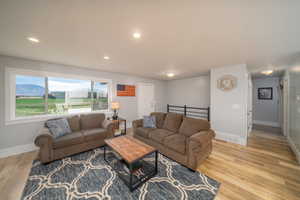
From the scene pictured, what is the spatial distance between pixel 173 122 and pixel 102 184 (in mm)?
2130

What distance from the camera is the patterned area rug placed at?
1573 mm

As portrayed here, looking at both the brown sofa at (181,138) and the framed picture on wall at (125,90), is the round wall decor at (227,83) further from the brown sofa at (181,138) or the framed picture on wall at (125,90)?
the framed picture on wall at (125,90)

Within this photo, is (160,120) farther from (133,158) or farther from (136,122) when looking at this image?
(133,158)

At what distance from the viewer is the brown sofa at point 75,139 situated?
7.36 ft

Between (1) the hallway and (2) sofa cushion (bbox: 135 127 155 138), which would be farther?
(2) sofa cushion (bbox: 135 127 155 138)

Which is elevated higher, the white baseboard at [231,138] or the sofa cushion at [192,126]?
the sofa cushion at [192,126]

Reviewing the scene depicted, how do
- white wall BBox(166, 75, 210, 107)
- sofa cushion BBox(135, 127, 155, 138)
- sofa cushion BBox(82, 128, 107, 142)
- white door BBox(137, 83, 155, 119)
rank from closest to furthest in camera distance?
sofa cushion BBox(82, 128, 107, 142) < sofa cushion BBox(135, 127, 155, 138) < white wall BBox(166, 75, 210, 107) < white door BBox(137, 83, 155, 119)

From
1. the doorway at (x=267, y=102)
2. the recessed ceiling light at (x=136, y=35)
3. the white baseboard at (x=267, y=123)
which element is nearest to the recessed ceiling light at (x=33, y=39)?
the recessed ceiling light at (x=136, y=35)

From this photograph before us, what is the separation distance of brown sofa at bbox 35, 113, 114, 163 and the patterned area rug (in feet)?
0.80

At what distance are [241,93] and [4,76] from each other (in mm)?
6327

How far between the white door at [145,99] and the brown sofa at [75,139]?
2.12m

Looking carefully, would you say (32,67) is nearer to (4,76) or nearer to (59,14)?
(4,76)

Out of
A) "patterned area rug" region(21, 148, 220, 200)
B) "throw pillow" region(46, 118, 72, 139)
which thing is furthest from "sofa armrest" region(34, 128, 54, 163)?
"throw pillow" region(46, 118, 72, 139)

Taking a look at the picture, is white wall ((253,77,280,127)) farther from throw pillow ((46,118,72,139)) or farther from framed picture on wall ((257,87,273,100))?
throw pillow ((46,118,72,139))
